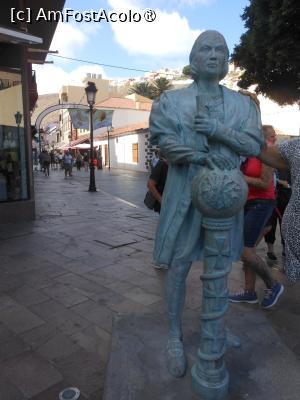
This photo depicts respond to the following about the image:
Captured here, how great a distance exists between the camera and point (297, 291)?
12.5 feet

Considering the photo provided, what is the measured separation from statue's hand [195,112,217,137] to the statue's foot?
4.12 ft

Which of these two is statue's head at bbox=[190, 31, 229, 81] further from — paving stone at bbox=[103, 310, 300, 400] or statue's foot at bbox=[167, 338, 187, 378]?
paving stone at bbox=[103, 310, 300, 400]

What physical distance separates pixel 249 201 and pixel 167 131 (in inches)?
68.6

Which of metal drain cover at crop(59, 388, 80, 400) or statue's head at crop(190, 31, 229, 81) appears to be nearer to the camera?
statue's head at crop(190, 31, 229, 81)

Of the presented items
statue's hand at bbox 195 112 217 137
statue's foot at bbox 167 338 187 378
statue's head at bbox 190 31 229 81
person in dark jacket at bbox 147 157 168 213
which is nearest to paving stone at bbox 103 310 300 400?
statue's foot at bbox 167 338 187 378

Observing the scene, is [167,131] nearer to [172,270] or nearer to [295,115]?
[172,270]

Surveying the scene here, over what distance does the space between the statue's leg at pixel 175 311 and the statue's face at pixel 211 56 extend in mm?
1024

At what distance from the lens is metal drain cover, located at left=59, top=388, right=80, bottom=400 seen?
222 cm

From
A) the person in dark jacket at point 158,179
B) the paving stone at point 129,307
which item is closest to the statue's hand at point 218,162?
the paving stone at point 129,307

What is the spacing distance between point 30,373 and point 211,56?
2228 mm

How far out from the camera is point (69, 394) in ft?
7.39

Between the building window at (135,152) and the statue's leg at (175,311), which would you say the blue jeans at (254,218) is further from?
the building window at (135,152)

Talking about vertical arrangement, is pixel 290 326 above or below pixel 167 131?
below

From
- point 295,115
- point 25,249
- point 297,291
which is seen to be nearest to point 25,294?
point 25,249
